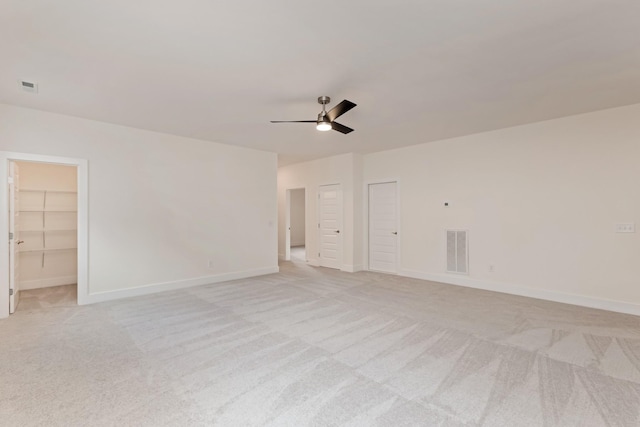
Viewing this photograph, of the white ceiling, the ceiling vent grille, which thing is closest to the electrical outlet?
the white ceiling

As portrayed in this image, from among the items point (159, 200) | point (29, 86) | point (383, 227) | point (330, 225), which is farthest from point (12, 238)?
point (383, 227)

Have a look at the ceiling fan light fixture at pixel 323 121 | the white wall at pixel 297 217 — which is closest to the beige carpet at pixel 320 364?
the ceiling fan light fixture at pixel 323 121


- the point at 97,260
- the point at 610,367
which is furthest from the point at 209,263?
the point at 610,367

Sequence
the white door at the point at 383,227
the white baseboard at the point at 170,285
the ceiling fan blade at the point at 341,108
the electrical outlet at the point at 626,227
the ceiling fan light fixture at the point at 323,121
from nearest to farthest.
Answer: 1. the ceiling fan blade at the point at 341,108
2. the ceiling fan light fixture at the point at 323,121
3. the electrical outlet at the point at 626,227
4. the white baseboard at the point at 170,285
5. the white door at the point at 383,227

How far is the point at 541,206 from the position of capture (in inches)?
177

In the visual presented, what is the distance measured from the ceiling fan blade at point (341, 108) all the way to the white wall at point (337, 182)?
11.1 ft

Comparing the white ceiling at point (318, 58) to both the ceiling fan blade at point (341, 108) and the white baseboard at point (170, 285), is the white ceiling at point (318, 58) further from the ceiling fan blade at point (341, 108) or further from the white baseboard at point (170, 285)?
the white baseboard at point (170, 285)

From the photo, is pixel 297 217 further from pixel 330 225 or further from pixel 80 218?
pixel 80 218

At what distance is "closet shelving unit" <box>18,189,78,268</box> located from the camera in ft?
16.6

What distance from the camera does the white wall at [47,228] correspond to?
5062 millimetres

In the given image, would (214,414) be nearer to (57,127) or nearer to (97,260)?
(97,260)

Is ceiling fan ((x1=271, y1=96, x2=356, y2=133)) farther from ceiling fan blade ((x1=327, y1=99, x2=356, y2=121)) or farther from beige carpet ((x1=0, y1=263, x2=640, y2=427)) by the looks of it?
beige carpet ((x1=0, y1=263, x2=640, y2=427))

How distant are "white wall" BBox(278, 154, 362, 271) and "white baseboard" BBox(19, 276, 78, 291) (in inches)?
194

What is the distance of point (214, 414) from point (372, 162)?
5689 millimetres
